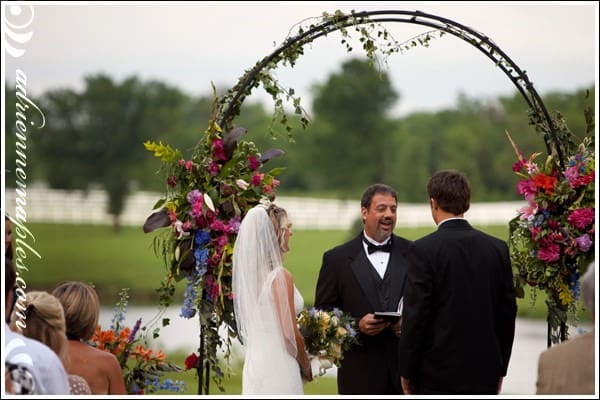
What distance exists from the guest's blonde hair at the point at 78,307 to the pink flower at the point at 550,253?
3144 mm

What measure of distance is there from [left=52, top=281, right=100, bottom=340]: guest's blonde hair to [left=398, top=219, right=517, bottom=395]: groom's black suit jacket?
1838 mm

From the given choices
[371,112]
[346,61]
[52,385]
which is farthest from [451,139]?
[52,385]

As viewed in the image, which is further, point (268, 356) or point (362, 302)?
point (362, 302)

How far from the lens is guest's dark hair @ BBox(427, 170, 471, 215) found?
5.52m

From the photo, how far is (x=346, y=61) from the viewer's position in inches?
1909

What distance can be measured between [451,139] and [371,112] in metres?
5.69

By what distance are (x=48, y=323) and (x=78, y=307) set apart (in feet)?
1.48

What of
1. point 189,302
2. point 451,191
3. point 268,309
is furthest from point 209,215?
point 451,191

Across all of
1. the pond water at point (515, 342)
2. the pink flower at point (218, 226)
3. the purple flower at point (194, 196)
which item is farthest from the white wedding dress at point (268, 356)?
the pond water at point (515, 342)

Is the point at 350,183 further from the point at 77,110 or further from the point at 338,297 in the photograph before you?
the point at 338,297

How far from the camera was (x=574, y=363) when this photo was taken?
4227mm

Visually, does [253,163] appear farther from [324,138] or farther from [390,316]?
[324,138]

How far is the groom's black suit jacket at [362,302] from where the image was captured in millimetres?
6410

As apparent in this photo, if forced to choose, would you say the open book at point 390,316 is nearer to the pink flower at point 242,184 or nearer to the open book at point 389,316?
the open book at point 389,316
